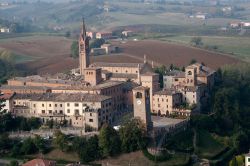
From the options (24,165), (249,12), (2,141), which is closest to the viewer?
(24,165)

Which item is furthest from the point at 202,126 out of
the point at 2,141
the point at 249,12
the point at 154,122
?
the point at 249,12

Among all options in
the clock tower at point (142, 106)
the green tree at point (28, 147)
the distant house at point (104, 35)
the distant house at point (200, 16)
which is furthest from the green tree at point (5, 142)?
the distant house at point (200, 16)

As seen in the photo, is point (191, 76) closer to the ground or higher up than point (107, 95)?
higher up

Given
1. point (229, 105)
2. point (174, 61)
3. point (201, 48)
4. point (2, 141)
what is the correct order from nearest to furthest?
point (2, 141), point (229, 105), point (174, 61), point (201, 48)

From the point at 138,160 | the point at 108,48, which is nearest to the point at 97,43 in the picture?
the point at 108,48

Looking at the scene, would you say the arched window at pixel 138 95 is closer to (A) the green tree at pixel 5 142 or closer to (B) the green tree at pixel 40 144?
(B) the green tree at pixel 40 144

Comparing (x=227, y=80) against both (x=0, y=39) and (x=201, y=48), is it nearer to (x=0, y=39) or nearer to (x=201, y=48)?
(x=201, y=48)

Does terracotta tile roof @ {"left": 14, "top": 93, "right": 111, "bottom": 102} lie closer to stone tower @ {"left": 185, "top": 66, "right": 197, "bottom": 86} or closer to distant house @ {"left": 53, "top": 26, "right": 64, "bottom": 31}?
stone tower @ {"left": 185, "top": 66, "right": 197, "bottom": 86}

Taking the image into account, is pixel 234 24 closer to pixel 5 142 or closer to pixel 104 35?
pixel 104 35
